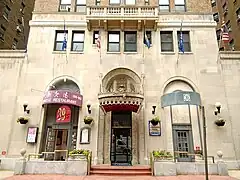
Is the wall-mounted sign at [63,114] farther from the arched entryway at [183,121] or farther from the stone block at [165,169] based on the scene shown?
the stone block at [165,169]

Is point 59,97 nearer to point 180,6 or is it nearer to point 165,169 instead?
point 165,169

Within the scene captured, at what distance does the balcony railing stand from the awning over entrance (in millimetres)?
7680

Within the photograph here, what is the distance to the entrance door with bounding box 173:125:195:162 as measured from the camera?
54.0 ft

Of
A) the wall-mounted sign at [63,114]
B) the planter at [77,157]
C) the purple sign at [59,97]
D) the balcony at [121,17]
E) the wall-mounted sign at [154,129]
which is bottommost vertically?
the planter at [77,157]

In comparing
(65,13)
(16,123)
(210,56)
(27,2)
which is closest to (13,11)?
(27,2)

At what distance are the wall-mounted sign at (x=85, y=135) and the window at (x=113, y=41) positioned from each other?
739 centimetres

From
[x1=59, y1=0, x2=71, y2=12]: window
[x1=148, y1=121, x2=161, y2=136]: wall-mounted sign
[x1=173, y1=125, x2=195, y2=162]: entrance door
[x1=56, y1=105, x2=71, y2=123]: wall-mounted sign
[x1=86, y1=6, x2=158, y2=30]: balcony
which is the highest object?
[x1=59, y1=0, x2=71, y2=12]: window

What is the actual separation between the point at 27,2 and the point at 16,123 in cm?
2862

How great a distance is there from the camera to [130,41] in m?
19.5

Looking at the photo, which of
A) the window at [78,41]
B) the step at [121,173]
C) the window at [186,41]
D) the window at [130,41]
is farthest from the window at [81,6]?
the step at [121,173]

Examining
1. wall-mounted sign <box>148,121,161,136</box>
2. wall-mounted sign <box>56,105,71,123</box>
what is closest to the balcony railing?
wall-mounted sign <box>56,105,71,123</box>

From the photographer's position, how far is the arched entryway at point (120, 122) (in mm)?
15461

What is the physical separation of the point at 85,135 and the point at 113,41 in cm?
880

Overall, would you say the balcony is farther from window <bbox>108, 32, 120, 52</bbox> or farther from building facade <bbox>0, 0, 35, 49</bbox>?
building facade <bbox>0, 0, 35, 49</bbox>
